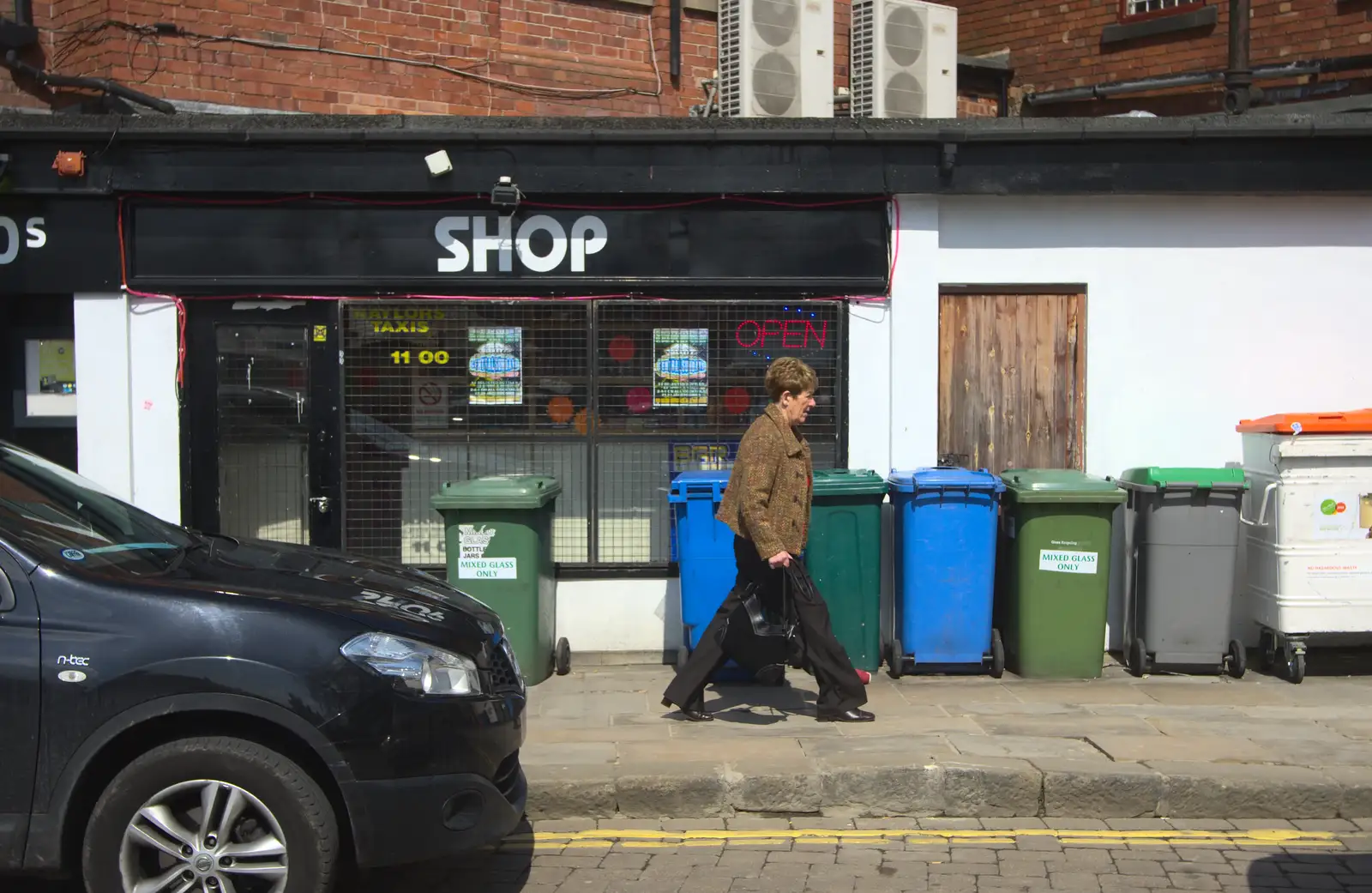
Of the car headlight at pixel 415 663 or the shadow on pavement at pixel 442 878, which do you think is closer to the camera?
the car headlight at pixel 415 663

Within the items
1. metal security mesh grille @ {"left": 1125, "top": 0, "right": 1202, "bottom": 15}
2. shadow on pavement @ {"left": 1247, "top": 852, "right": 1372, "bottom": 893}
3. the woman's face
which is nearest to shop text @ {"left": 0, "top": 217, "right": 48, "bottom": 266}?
the woman's face

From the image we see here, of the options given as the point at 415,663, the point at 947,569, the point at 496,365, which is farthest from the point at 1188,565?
the point at 415,663

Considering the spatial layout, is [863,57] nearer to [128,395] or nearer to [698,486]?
[698,486]

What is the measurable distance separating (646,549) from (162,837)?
4.57m

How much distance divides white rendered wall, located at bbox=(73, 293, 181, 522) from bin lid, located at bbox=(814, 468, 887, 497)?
418 centimetres

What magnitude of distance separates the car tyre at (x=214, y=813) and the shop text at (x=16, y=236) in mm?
5137

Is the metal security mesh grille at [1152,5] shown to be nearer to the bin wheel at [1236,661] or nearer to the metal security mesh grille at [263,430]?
the bin wheel at [1236,661]

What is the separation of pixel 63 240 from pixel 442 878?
5244 mm

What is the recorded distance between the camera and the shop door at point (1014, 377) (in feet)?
27.5

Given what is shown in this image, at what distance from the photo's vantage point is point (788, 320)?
8273 mm

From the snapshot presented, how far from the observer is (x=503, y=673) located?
4.78m

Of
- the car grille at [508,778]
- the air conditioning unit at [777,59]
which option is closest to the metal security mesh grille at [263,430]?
the air conditioning unit at [777,59]

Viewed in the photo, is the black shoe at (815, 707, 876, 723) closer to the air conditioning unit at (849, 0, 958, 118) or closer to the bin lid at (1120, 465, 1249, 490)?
the bin lid at (1120, 465, 1249, 490)

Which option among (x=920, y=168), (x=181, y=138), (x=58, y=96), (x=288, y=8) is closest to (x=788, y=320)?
(x=920, y=168)
